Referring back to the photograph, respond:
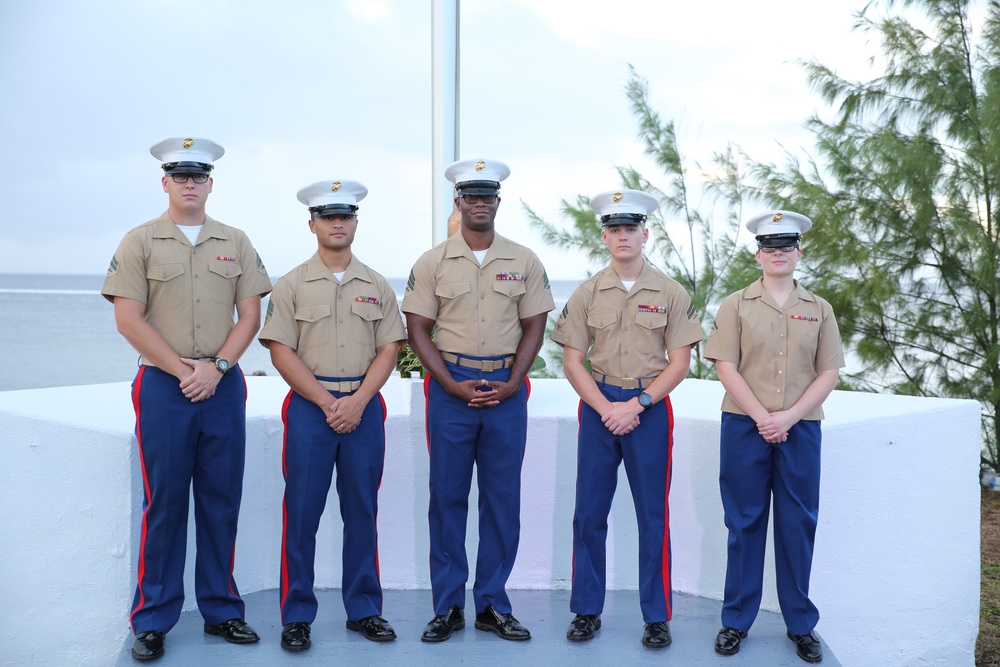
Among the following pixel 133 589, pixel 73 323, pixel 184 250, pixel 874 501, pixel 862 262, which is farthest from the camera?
pixel 73 323

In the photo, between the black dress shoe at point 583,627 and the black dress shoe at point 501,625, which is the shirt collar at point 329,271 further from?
the black dress shoe at point 583,627

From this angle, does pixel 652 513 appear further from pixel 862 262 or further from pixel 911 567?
pixel 862 262

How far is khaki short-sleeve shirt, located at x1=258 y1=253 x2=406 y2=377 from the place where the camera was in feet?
10.8

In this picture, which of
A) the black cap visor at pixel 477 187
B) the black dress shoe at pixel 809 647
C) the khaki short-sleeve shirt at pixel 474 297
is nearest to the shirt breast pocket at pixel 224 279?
the khaki short-sleeve shirt at pixel 474 297

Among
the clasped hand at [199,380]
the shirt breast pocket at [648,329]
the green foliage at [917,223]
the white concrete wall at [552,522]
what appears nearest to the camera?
the clasped hand at [199,380]

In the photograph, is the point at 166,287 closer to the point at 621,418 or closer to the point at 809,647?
the point at 621,418

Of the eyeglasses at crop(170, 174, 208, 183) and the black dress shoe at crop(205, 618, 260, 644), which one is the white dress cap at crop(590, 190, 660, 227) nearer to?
the eyeglasses at crop(170, 174, 208, 183)

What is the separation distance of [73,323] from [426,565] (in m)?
36.1

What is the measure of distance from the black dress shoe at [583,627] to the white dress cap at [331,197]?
5.41ft

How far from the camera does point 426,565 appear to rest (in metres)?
4.14

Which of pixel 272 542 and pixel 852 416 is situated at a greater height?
pixel 852 416

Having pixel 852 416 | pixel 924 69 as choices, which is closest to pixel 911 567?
pixel 852 416

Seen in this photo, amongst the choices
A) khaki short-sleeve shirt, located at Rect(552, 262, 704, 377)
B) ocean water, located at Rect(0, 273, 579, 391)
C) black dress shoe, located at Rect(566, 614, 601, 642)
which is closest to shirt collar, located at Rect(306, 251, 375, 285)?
khaki short-sleeve shirt, located at Rect(552, 262, 704, 377)

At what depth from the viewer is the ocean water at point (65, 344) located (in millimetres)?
26531
